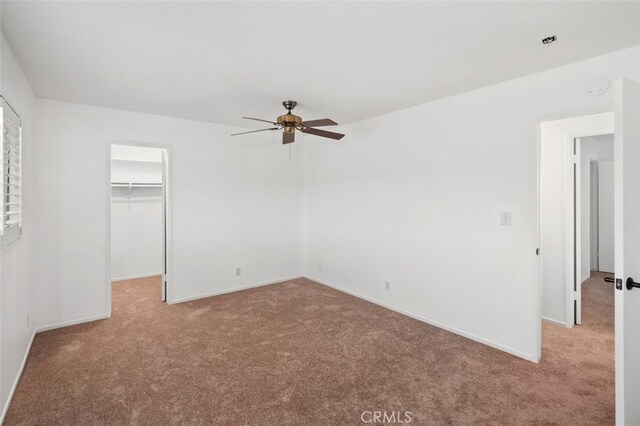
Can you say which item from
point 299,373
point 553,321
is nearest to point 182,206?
point 299,373

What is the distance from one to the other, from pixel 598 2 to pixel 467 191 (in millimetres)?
1741

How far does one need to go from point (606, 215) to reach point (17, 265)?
844 centimetres

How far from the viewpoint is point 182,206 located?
428 centimetres

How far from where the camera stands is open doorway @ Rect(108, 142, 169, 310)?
17.5 ft

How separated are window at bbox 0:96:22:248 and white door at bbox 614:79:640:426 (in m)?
3.54

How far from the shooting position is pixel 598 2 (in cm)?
172

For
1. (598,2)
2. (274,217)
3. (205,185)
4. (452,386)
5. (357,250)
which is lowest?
(452,386)

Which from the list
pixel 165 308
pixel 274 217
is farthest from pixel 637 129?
pixel 165 308

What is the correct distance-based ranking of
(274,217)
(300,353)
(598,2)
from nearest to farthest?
(598,2) → (300,353) → (274,217)

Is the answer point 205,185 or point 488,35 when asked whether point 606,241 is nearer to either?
point 488,35

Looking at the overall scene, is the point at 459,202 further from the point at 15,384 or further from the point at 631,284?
the point at 15,384

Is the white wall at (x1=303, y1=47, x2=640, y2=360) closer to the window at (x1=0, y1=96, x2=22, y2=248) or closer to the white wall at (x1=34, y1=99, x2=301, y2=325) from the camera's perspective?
the white wall at (x1=34, y1=99, x2=301, y2=325)

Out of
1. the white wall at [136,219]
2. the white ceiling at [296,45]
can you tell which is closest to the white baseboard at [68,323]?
the white wall at [136,219]

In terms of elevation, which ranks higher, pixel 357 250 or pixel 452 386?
pixel 357 250
